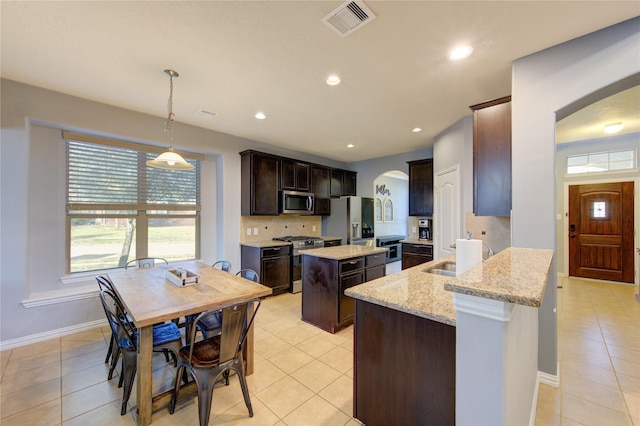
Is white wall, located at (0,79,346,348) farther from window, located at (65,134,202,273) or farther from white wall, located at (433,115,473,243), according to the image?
white wall, located at (433,115,473,243)

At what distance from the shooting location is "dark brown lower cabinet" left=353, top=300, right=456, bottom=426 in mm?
1317

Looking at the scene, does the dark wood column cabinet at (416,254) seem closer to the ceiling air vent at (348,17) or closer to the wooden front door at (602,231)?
the wooden front door at (602,231)

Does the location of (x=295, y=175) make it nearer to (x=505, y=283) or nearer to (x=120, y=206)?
(x=120, y=206)

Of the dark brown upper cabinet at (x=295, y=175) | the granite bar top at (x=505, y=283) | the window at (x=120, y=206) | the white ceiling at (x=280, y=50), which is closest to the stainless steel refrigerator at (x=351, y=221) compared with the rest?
the dark brown upper cabinet at (x=295, y=175)

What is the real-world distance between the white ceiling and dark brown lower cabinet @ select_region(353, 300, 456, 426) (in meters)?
1.95

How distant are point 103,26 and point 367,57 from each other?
2005 mm

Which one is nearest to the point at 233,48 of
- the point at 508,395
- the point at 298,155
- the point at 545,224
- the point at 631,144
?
the point at 508,395

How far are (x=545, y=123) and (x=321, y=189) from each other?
13.3ft

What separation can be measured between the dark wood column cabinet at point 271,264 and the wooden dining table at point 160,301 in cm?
164

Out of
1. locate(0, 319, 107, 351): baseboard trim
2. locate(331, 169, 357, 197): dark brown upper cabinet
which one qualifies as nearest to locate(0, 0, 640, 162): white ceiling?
locate(331, 169, 357, 197): dark brown upper cabinet

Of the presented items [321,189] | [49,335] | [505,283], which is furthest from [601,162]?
[49,335]

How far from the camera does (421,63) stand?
2355mm

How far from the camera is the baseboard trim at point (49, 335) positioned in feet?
8.95

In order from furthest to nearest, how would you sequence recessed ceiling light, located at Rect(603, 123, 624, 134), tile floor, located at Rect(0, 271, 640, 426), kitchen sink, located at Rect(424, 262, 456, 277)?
recessed ceiling light, located at Rect(603, 123, 624, 134), kitchen sink, located at Rect(424, 262, 456, 277), tile floor, located at Rect(0, 271, 640, 426)
